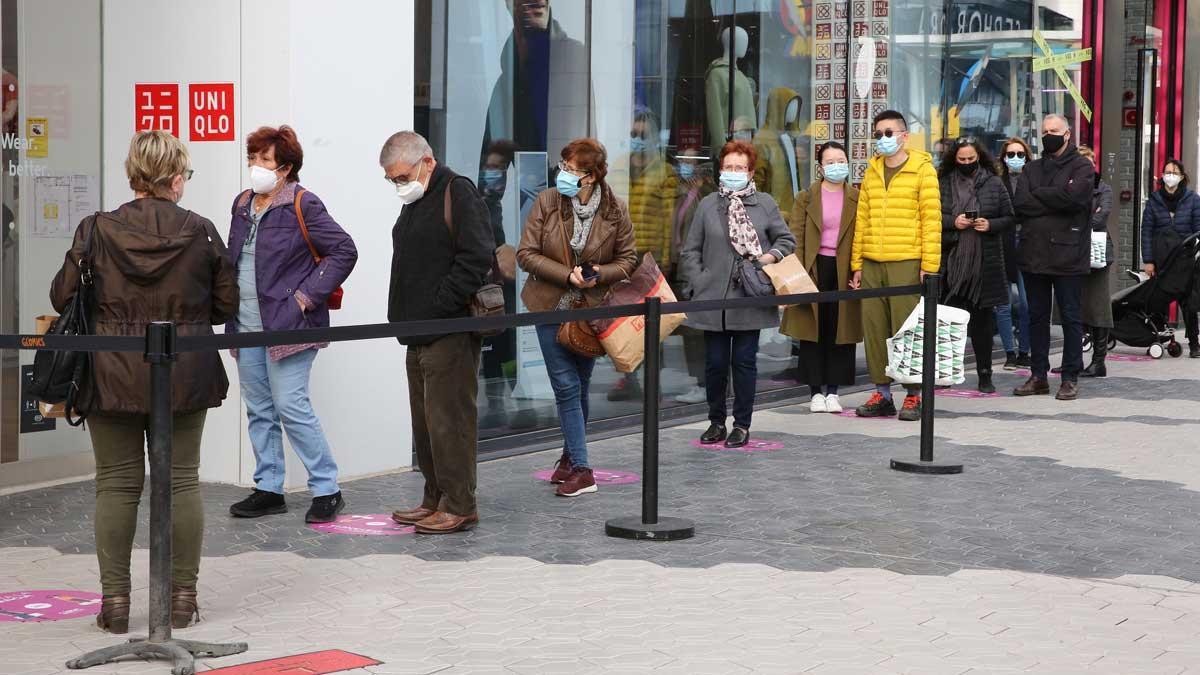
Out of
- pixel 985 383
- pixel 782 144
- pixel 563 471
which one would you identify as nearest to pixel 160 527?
pixel 563 471

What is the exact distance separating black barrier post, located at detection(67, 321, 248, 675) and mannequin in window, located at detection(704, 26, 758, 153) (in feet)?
24.6

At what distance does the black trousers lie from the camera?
1291 cm

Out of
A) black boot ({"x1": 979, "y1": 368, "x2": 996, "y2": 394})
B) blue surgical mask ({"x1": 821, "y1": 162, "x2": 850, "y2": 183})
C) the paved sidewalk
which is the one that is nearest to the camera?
the paved sidewalk

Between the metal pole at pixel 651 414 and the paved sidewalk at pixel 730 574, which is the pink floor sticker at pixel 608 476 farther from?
the metal pole at pixel 651 414

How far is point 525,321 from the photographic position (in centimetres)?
690

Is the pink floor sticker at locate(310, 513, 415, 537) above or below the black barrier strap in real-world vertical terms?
below

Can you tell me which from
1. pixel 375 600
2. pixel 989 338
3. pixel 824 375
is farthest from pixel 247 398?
pixel 989 338

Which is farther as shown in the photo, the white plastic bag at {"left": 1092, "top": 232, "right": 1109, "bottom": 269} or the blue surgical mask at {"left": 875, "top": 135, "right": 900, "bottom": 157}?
the white plastic bag at {"left": 1092, "top": 232, "right": 1109, "bottom": 269}

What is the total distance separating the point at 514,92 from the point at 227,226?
99.3 inches

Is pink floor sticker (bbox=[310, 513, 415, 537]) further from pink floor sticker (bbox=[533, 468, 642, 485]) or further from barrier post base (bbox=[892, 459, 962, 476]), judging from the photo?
barrier post base (bbox=[892, 459, 962, 476])

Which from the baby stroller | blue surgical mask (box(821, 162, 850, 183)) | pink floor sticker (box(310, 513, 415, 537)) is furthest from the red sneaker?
the baby stroller

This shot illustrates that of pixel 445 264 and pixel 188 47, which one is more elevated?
pixel 188 47

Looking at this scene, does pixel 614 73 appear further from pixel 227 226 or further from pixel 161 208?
pixel 161 208

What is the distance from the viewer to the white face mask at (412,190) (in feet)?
24.4
